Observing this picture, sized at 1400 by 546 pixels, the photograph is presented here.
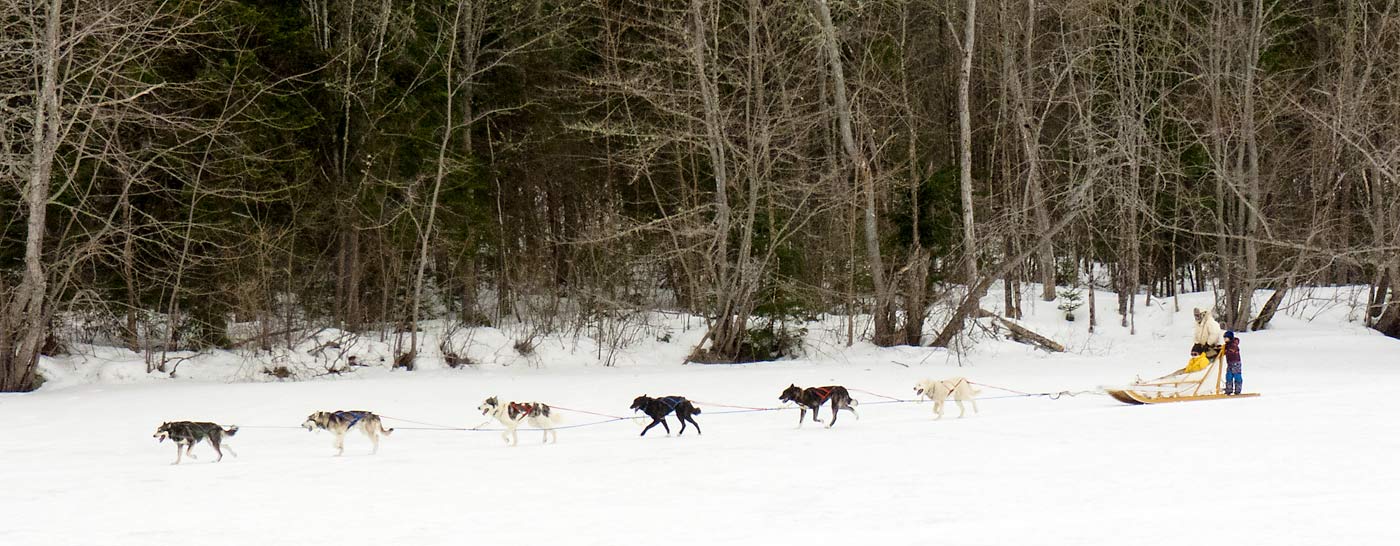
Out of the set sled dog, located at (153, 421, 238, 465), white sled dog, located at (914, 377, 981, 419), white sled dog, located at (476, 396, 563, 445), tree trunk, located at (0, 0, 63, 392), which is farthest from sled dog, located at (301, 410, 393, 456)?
tree trunk, located at (0, 0, 63, 392)

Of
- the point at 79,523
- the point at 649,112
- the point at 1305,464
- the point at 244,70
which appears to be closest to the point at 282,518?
the point at 79,523

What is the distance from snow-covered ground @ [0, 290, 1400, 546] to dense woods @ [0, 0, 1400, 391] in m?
3.77

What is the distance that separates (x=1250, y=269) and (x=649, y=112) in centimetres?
1433

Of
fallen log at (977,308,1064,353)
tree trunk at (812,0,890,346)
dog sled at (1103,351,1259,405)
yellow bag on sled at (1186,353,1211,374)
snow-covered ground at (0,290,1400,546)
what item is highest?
tree trunk at (812,0,890,346)

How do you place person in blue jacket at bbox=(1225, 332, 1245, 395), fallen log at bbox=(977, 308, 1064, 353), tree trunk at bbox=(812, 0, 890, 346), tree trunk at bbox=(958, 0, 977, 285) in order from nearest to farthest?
person in blue jacket at bbox=(1225, 332, 1245, 395) < tree trunk at bbox=(812, 0, 890, 346) < tree trunk at bbox=(958, 0, 977, 285) < fallen log at bbox=(977, 308, 1064, 353)

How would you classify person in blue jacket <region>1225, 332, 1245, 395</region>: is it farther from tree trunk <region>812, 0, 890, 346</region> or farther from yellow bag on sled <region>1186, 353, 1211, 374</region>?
tree trunk <region>812, 0, 890, 346</region>

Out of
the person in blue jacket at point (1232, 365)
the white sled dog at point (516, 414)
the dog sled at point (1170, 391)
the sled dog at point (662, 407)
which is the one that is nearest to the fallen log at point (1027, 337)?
the dog sled at point (1170, 391)

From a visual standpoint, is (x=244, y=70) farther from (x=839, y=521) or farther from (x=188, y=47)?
(x=839, y=521)

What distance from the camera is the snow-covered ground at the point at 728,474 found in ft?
24.0

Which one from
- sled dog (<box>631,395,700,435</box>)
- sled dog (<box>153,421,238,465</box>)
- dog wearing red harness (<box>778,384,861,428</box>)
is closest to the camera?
sled dog (<box>153,421,238,465</box>)

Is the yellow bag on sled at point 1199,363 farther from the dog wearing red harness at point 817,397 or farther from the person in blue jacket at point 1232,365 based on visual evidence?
the dog wearing red harness at point 817,397

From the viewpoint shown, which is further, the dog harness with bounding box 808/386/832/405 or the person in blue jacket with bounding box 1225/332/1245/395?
the person in blue jacket with bounding box 1225/332/1245/395

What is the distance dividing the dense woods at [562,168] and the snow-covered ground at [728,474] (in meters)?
3.77

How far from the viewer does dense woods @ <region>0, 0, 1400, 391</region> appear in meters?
19.2
